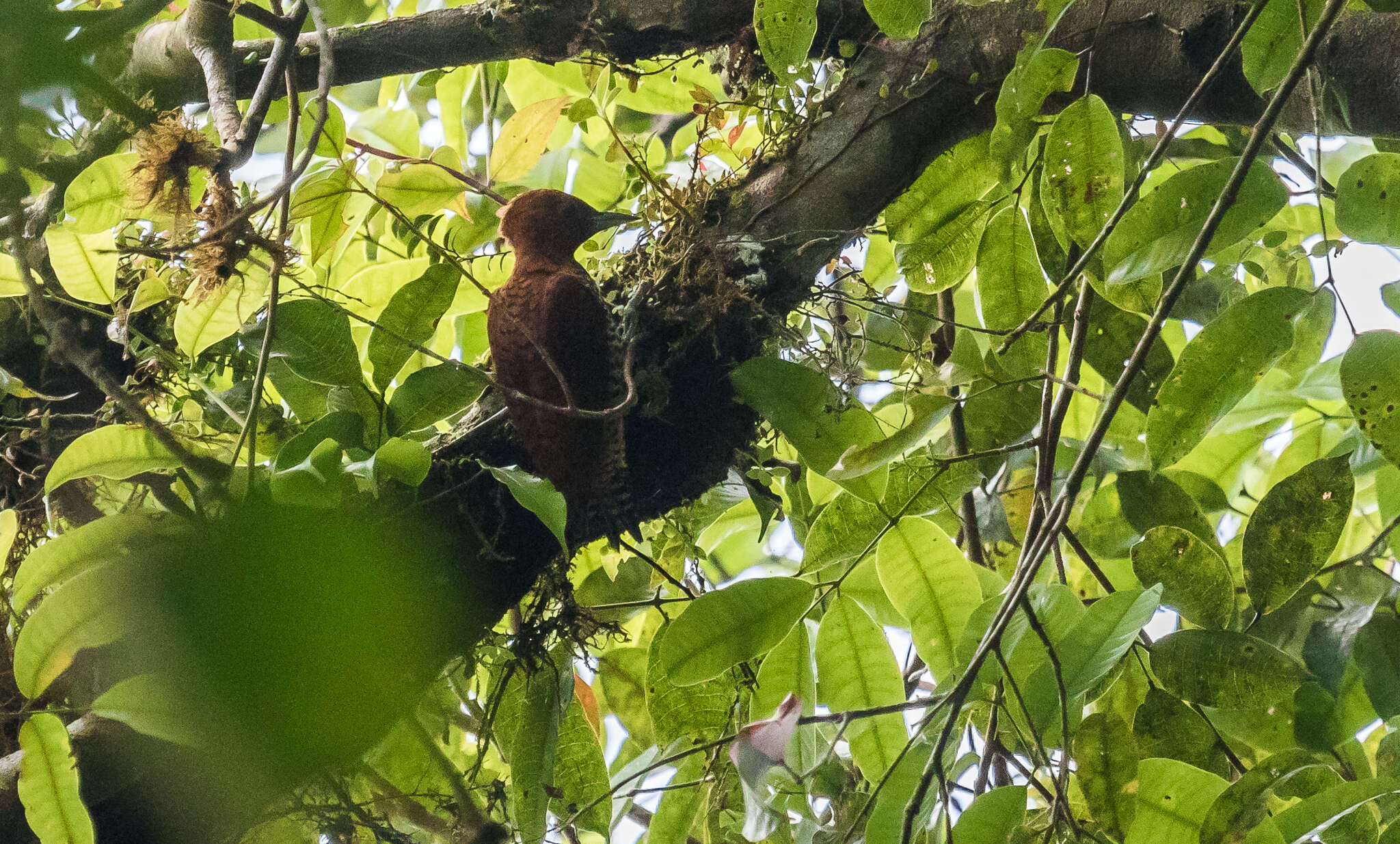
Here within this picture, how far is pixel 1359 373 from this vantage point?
64 centimetres

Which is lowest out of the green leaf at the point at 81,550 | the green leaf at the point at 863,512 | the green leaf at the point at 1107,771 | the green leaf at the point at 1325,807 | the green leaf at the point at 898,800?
the green leaf at the point at 1325,807

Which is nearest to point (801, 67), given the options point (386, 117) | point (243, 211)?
point (243, 211)

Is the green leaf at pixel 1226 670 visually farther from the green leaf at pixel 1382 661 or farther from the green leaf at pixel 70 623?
the green leaf at pixel 70 623

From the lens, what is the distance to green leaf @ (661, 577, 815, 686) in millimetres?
745

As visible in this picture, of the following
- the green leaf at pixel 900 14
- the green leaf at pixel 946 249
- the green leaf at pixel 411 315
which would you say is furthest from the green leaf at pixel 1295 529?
the green leaf at pixel 411 315

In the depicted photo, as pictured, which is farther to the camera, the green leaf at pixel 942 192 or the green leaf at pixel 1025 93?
the green leaf at pixel 942 192

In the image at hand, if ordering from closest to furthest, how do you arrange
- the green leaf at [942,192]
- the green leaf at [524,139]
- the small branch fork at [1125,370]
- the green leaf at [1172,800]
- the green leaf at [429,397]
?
the small branch fork at [1125,370], the green leaf at [1172,800], the green leaf at [429,397], the green leaf at [942,192], the green leaf at [524,139]

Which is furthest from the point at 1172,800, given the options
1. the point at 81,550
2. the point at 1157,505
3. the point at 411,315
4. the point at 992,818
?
the point at 81,550

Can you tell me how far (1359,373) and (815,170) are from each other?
47 centimetres

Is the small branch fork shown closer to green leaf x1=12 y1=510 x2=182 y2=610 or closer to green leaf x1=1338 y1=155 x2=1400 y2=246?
green leaf x1=1338 y1=155 x2=1400 y2=246

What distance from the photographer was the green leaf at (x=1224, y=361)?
0.64 m

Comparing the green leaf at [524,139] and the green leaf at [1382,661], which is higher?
the green leaf at [524,139]

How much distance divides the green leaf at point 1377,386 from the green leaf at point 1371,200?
0.08 metres

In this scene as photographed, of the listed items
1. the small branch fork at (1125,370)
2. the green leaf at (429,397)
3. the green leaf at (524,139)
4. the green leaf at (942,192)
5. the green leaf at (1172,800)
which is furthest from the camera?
the green leaf at (524,139)
